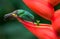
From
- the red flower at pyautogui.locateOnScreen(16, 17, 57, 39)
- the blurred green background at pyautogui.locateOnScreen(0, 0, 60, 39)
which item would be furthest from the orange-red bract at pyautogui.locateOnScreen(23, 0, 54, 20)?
the blurred green background at pyautogui.locateOnScreen(0, 0, 60, 39)

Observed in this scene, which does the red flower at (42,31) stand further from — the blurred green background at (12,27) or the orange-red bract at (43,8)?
the blurred green background at (12,27)

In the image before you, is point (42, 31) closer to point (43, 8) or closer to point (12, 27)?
point (43, 8)

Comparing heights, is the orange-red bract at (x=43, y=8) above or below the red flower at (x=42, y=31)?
above

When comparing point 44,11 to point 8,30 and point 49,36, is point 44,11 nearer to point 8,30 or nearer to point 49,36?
point 49,36

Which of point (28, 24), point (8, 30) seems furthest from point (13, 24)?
point (28, 24)

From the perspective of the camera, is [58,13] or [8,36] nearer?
[58,13]

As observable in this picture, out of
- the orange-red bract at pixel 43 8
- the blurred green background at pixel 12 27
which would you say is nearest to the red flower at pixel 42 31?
the orange-red bract at pixel 43 8

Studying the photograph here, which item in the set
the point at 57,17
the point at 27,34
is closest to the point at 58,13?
the point at 57,17

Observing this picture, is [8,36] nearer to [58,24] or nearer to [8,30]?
[8,30]

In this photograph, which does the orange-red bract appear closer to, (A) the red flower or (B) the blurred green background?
(A) the red flower

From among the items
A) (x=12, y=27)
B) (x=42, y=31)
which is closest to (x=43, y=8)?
(x=42, y=31)
